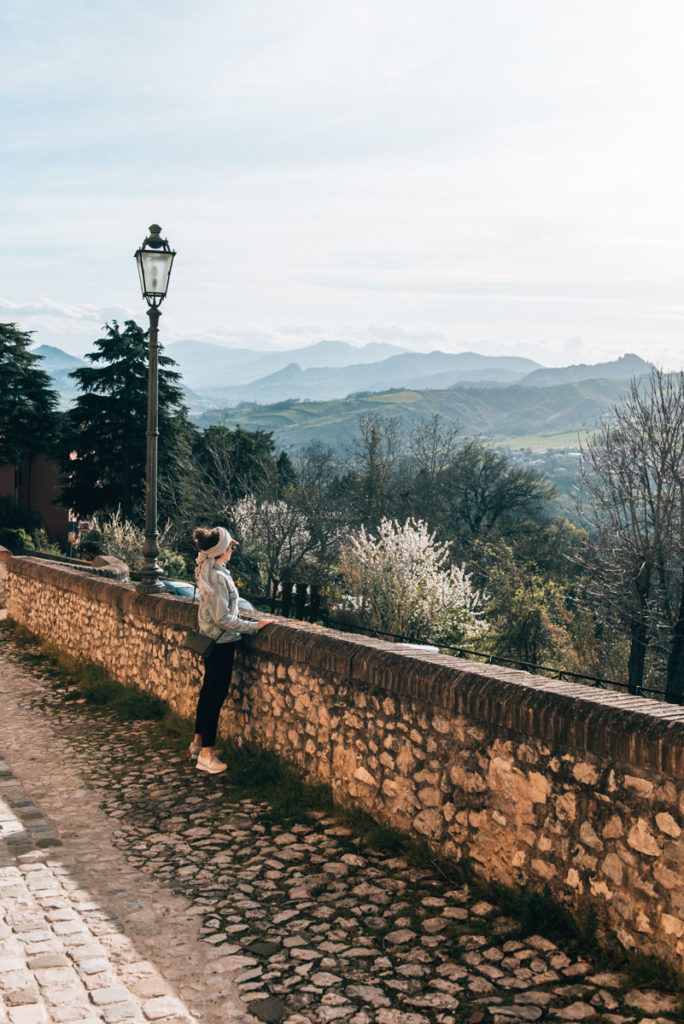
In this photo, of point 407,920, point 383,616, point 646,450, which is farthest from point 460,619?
point 407,920

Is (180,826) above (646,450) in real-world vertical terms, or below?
below

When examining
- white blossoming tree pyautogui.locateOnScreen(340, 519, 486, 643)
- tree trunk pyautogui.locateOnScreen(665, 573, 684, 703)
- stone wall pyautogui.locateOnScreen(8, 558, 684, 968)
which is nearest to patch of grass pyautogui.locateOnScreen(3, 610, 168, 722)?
stone wall pyautogui.locateOnScreen(8, 558, 684, 968)

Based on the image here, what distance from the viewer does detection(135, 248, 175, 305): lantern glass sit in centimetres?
984

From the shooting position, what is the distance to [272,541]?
35500 millimetres

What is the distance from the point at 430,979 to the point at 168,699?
5111 mm

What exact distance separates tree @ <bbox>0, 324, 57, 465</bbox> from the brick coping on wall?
144 feet

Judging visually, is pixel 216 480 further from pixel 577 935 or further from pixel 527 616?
pixel 577 935

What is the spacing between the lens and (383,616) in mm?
24312

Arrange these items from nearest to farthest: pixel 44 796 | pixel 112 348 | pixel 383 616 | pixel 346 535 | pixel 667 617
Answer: pixel 44 796 → pixel 383 616 → pixel 667 617 → pixel 346 535 → pixel 112 348

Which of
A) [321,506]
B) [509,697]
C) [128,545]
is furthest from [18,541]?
[509,697]

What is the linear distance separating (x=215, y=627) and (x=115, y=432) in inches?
1417

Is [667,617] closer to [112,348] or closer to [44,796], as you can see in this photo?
[44,796]

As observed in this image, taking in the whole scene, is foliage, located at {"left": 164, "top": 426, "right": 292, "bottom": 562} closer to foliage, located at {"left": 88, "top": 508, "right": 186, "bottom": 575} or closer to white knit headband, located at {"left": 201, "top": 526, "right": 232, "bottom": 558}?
foliage, located at {"left": 88, "top": 508, "right": 186, "bottom": 575}

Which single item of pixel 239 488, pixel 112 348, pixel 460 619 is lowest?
pixel 460 619
